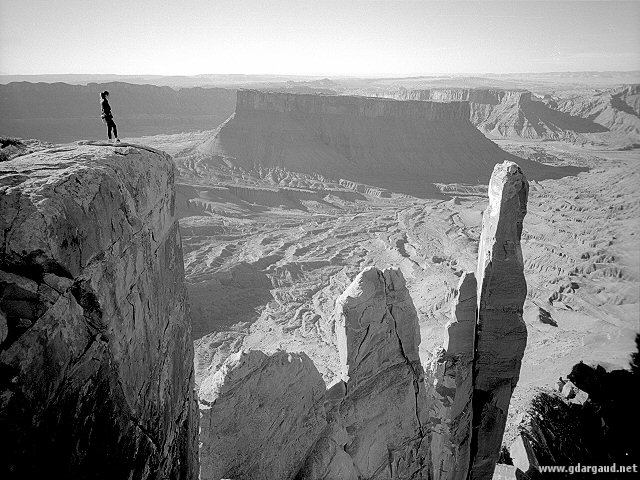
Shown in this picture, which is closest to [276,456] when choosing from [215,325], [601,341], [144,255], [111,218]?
[144,255]

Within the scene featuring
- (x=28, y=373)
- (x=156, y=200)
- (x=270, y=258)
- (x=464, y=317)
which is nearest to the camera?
(x=28, y=373)

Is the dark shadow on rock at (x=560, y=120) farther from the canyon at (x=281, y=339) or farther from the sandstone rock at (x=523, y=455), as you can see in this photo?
the sandstone rock at (x=523, y=455)

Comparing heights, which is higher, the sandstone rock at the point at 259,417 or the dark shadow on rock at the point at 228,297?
the sandstone rock at the point at 259,417

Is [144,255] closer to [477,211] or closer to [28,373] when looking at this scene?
[28,373]

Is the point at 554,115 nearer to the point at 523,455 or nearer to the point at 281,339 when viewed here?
the point at 281,339

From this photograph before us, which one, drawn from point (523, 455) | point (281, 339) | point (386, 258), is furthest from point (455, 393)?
point (386, 258)

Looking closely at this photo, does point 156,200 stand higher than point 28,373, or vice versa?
point 156,200

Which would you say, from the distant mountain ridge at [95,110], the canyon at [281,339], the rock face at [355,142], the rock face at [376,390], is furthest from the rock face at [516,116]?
the rock face at [376,390]
